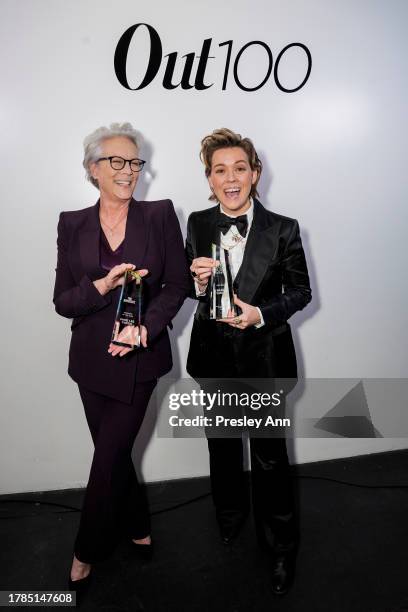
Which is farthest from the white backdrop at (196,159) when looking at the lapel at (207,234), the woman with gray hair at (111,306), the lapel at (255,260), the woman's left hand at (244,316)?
the woman's left hand at (244,316)

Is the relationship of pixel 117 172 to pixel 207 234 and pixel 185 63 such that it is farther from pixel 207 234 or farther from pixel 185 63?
pixel 185 63

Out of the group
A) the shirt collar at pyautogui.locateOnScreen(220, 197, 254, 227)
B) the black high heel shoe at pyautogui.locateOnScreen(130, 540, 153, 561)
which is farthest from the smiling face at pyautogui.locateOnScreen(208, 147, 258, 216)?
the black high heel shoe at pyautogui.locateOnScreen(130, 540, 153, 561)

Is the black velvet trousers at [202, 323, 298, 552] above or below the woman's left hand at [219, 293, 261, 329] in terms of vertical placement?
below

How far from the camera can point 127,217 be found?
6.81 feet

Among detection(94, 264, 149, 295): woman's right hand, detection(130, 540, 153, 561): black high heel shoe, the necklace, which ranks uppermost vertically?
the necklace

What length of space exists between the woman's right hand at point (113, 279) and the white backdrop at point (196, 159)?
1015mm

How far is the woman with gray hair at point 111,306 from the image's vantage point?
1999mm

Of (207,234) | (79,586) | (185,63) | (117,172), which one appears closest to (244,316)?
(207,234)

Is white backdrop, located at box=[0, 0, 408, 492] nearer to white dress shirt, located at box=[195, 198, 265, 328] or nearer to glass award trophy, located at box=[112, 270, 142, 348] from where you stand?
white dress shirt, located at box=[195, 198, 265, 328]

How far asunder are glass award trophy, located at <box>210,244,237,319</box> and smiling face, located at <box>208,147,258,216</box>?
12.3 inches

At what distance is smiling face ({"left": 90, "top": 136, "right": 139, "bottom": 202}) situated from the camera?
6.58ft

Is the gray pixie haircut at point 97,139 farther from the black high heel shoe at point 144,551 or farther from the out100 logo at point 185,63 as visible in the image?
the black high heel shoe at point 144,551

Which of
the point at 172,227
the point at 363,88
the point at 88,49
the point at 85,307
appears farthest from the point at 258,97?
the point at 85,307

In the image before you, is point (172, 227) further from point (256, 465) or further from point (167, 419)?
point (167, 419)
